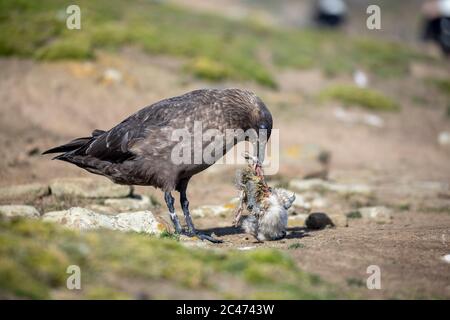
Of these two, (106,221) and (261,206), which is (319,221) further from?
(106,221)

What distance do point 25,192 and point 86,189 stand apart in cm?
112

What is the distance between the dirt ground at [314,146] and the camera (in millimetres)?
8328

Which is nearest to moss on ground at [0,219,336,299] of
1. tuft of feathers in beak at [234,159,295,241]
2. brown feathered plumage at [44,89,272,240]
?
tuft of feathers in beak at [234,159,295,241]

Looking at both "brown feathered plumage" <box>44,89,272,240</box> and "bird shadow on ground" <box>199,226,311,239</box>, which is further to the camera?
"bird shadow on ground" <box>199,226,311,239</box>

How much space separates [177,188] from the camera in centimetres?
1048

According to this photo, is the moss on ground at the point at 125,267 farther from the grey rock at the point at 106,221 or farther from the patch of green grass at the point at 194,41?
the patch of green grass at the point at 194,41

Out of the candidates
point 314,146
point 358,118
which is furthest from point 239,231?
point 358,118

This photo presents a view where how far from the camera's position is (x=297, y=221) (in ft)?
39.1

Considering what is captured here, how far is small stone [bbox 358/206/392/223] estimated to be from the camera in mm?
12164

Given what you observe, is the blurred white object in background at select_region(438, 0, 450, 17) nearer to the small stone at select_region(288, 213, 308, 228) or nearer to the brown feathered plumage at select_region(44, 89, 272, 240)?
the small stone at select_region(288, 213, 308, 228)

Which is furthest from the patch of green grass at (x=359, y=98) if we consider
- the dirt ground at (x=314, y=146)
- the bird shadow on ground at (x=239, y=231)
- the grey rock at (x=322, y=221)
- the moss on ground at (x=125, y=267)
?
the moss on ground at (x=125, y=267)

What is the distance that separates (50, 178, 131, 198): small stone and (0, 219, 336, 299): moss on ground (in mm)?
4408

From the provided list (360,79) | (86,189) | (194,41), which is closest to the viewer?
(86,189)

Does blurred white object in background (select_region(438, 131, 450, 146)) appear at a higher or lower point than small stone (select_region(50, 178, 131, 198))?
higher
